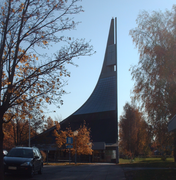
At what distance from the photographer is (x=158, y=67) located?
17.0 m

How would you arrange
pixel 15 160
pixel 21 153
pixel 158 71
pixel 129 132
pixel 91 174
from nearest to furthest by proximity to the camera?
pixel 15 160 → pixel 21 153 → pixel 91 174 → pixel 158 71 → pixel 129 132

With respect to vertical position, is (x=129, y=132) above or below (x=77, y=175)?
below

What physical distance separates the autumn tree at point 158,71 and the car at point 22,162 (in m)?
8.97

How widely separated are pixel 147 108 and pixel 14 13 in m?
11.9

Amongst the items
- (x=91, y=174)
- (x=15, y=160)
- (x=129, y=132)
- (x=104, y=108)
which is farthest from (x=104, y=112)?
(x=15, y=160)

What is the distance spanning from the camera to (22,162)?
10.5m

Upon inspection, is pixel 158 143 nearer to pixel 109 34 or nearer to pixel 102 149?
pixel 102 149

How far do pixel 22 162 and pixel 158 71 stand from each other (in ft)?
35.7

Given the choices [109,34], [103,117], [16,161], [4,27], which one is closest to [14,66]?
[4,27]

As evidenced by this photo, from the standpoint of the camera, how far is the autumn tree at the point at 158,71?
15750mm

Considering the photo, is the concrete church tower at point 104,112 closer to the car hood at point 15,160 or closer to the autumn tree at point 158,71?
the autumn tree at point 158,71

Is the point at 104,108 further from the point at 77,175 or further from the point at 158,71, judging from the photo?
the point at 77,175

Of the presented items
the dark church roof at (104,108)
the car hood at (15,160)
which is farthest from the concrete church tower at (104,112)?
the car hood at (15,160)

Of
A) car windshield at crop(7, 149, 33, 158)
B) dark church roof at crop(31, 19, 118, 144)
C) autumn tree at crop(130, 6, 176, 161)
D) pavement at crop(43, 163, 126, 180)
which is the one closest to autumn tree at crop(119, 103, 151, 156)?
dark church roof at crop(31, 19, 118, 144)
